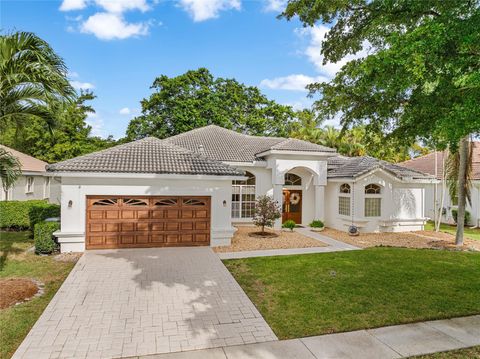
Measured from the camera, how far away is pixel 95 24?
12750 millimetres

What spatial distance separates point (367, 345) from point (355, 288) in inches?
127

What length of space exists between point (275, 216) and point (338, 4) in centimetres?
1107

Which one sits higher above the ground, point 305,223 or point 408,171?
point 408,171

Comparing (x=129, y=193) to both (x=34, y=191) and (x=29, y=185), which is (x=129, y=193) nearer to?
(x=29, y=185)

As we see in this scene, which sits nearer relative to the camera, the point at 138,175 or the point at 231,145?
the point at 138,175

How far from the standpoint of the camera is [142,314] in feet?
23.7

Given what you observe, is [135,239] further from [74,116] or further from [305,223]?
[74,116]

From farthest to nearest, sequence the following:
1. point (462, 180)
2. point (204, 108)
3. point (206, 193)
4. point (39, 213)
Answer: point (204, 108)
point (39, 213)
point (462, 180)
point (206, 193)

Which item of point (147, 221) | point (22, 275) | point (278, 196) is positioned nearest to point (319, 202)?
point (278, 196)

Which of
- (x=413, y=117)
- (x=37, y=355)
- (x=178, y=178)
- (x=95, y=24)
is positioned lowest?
(x=37, y=355)

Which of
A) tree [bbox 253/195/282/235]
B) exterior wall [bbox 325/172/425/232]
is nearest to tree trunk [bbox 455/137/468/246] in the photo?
exterior wall [bbox 325/172/425/232]

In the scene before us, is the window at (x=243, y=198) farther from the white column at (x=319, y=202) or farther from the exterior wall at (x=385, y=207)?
the exterior wall at (x=385, y=207)

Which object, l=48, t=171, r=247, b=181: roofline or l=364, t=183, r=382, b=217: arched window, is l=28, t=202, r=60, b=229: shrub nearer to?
l=48, t=171, r=247, b=181: roofline

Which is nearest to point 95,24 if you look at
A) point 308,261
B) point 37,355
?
point 37,355
